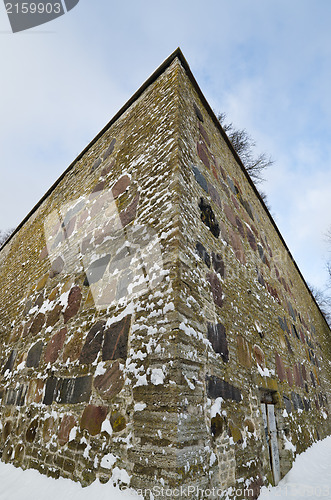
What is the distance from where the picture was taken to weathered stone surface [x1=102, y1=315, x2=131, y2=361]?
1.95 meters

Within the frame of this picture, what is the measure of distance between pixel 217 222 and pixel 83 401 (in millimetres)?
2088

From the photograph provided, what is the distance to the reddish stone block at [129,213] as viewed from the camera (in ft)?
8.52

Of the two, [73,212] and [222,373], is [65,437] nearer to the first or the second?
[222,373]

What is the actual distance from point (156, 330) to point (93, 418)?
799 mm

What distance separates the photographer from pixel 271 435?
2709mm

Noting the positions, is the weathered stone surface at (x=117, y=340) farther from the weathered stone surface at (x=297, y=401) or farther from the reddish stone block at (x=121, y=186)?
the weathered stone surface at (x=297, y=401)

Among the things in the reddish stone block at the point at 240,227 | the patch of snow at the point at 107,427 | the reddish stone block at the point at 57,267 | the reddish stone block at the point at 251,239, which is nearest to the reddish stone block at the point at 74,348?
the patch of snow at the point at 107,427

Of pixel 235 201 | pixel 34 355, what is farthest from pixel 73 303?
pixel 235 201

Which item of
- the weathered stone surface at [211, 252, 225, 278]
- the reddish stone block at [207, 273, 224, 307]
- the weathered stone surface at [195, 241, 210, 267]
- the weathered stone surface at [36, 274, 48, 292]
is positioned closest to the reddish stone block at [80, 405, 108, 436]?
the reddish stone block at [207, 273, 224, 307]

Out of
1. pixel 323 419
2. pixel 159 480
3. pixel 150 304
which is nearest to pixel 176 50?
pixel 150 304

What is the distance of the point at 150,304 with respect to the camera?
1.93 meters

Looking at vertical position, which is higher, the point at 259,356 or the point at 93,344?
the point at 93,344

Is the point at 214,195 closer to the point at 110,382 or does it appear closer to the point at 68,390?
the point at 110,382

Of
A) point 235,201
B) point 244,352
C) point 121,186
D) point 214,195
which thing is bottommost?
point 244,352
